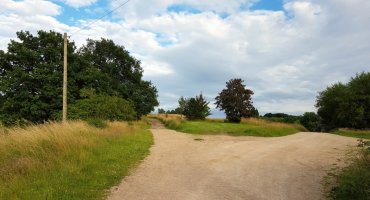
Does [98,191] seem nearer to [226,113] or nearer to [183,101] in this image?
[226,113]

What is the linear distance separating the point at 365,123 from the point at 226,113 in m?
17.1

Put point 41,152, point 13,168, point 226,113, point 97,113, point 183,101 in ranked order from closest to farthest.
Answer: point 13,168 < point 41,152 < point 97,113 < point 226,113 < point 183,101

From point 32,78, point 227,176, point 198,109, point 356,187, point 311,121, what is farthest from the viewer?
point 198,109

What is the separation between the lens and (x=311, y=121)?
49.2 meters

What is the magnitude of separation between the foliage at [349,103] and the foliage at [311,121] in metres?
1.53

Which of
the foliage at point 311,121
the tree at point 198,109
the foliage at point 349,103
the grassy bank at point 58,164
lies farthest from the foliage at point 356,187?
the tree at point 198,109

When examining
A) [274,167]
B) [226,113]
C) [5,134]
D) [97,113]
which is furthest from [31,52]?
[274,167]

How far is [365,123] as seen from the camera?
1615 inches

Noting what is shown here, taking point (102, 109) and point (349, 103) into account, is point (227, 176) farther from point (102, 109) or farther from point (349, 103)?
point (349, 103)

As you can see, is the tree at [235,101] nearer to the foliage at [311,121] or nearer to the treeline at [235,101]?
the treeline at [235,101]

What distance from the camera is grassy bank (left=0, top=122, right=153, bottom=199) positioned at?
7887 mm

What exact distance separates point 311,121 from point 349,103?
8.75m

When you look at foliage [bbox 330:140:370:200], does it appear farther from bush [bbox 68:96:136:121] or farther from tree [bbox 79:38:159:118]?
tree [bbox 79:38:159:118]

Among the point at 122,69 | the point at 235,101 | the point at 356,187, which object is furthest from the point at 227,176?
the point at 122,69
